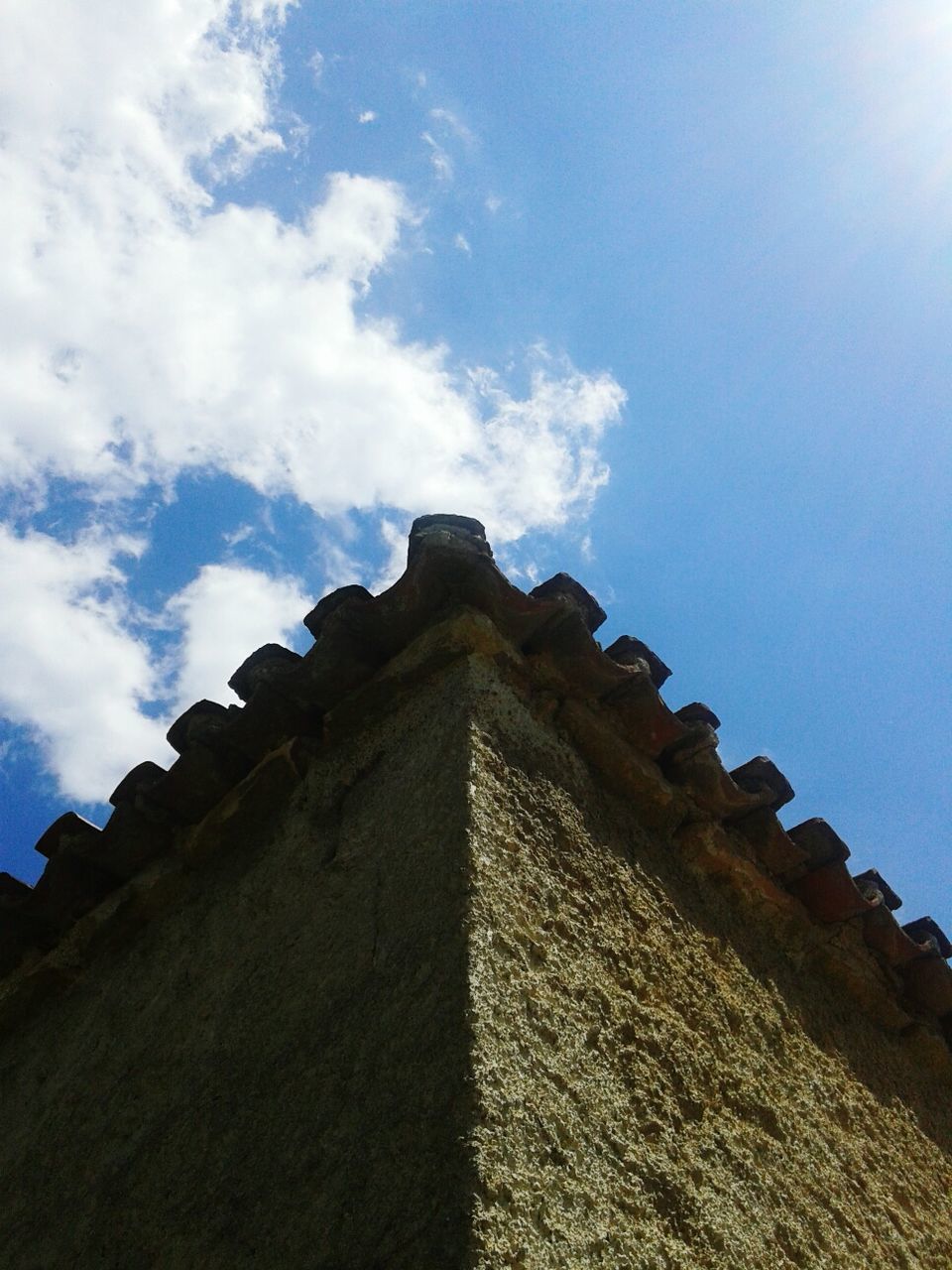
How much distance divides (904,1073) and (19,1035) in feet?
8.86

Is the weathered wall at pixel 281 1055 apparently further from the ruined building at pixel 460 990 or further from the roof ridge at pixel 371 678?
the roof ridge at pixel 371 678

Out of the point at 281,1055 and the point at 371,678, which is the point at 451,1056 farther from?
the point at 371,678

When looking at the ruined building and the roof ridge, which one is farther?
the roof ridge

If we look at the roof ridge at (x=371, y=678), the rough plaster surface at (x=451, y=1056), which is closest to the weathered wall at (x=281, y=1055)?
the rough plaster surface at (x=451, y=1056)

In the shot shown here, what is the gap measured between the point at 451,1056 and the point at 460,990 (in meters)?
0.11

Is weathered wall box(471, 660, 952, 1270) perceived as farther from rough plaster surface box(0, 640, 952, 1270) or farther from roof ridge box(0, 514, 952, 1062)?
roof ridge box(0, 514, 952, 1062)

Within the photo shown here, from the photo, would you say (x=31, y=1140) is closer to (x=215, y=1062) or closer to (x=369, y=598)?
(x=215, y=1062)

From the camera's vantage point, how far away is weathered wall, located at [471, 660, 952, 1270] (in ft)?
5.07

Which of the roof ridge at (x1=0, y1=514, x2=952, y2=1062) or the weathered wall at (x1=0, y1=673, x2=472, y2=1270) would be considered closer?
the weathered wall at (x1=0, y1=673, x2=472, y2=1270)

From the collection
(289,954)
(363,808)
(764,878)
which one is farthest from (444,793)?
(764,878)

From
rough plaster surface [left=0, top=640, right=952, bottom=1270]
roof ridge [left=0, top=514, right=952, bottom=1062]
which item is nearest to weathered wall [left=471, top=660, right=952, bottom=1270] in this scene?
rough plaster surface [left=0, top=640, right=952, bottom=1270]

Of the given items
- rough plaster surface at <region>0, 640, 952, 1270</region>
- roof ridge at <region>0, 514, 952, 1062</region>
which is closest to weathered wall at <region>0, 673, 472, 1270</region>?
rough plaster surface at <region>0, 640, 952, 1270</region>

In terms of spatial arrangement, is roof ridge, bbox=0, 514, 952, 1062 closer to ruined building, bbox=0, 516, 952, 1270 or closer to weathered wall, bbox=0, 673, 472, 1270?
ruined building, bbox=0, 516, 952, 1270

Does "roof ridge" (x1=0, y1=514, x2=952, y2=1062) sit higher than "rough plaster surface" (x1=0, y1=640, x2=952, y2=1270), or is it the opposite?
"roof ridge" (x1=0, y1=514, x2=952, y2=1062)
